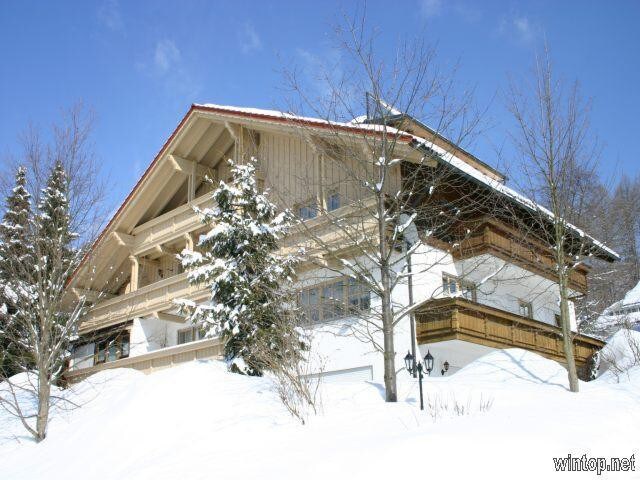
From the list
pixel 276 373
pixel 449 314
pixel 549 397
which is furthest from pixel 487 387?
pixel 449 314

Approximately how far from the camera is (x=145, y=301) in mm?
27797

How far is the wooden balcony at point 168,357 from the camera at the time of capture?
75.7 feet

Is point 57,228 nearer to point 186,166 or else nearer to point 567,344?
point 567,344

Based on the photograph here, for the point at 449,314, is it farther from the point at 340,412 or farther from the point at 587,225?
the point at 340,412

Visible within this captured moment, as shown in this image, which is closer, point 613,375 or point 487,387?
point 487,387

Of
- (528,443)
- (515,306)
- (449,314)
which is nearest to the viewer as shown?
(528,443)

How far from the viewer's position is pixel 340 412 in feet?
37.2

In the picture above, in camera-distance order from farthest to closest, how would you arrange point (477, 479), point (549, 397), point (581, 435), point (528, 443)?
point (549, 397)
point (581, 435)
point (528, 443)
point (477, 479)

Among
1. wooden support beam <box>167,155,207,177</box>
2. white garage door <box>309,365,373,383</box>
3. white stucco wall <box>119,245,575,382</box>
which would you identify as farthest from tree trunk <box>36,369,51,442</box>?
wooden support beam <box>167,155,207,177</box>

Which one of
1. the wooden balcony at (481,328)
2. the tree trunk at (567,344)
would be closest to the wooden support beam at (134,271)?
the wooden balcony at (481,328)

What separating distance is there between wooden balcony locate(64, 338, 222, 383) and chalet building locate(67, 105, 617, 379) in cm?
5

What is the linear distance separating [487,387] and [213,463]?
19.2 feet

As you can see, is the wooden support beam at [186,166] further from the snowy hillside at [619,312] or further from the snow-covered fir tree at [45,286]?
the snowy hillside at [619,312]

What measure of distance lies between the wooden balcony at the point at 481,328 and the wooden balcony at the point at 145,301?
31.7ft
